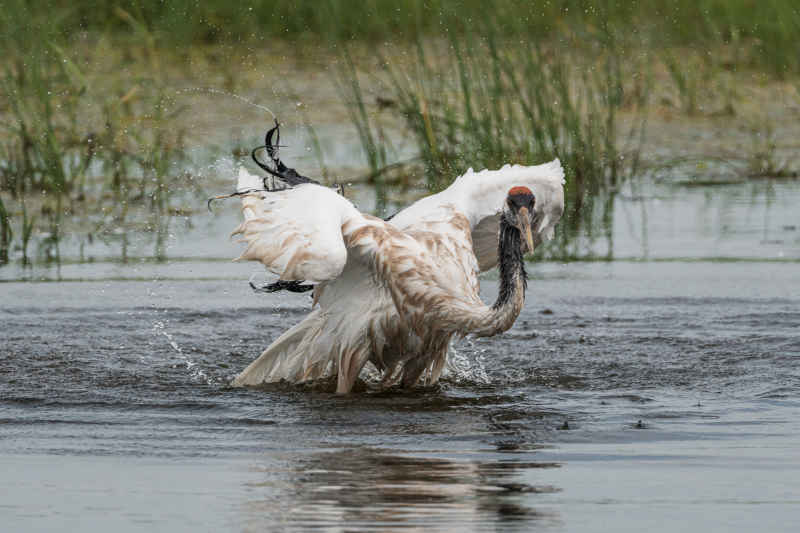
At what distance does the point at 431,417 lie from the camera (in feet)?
20.4

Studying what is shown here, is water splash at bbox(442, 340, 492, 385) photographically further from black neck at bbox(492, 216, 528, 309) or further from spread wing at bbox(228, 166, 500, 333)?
black neck at bbox(492, 216, 528, 309)

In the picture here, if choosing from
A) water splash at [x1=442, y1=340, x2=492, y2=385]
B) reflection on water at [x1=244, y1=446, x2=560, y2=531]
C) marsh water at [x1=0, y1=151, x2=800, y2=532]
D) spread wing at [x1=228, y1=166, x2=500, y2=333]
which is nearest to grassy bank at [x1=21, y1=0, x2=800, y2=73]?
marsh water at [x1=0, y1=151, x2=800, y2=532]

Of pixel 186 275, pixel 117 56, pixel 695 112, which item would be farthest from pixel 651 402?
pixel 117 56

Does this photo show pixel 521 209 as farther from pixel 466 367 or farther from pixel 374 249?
pixel 466 367

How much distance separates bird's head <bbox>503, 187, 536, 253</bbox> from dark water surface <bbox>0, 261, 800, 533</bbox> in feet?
2.22

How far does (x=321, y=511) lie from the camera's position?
4480 millimetres

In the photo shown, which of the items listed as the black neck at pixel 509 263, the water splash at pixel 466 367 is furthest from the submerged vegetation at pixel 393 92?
the black neck at pixel 509 263

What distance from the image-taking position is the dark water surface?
178 inches

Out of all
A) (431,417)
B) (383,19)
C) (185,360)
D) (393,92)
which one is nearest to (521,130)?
(393,92)

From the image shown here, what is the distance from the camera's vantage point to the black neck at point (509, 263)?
6.84 m

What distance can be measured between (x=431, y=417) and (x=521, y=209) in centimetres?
107

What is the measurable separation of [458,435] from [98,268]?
15.2 ft

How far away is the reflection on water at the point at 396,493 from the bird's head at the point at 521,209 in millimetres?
1674

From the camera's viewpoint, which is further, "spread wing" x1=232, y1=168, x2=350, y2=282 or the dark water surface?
"spread wing" x1=232, y1=168, x2=350, y2=282
